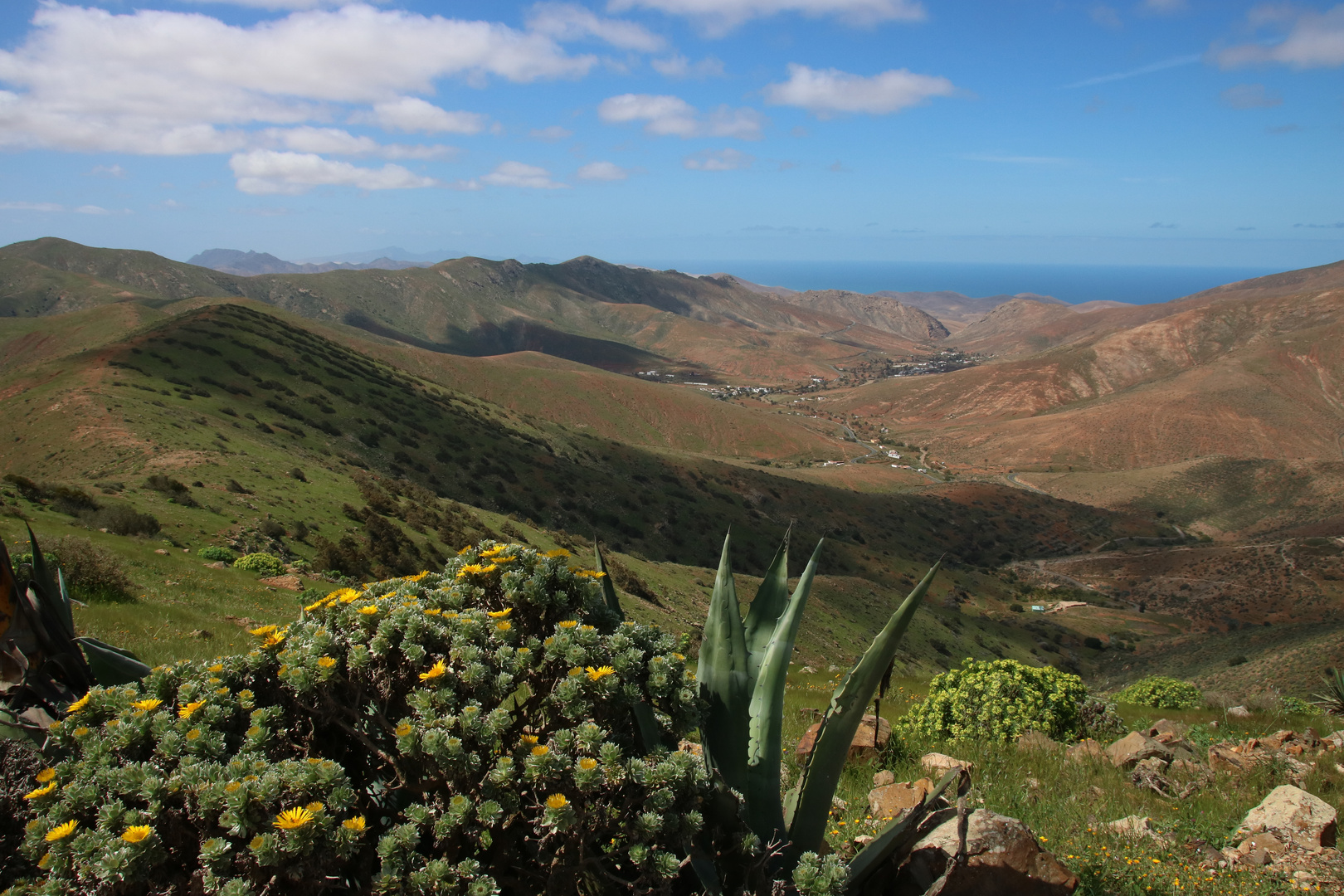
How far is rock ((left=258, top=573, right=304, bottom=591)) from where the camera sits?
13.6m

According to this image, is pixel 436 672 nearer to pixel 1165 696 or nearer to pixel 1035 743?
pixel 1035 743

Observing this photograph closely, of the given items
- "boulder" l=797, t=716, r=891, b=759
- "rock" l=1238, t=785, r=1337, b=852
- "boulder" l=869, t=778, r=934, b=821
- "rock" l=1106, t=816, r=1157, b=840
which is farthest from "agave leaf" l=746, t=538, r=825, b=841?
"rock" l=1238, t=785, r=1337, b=852

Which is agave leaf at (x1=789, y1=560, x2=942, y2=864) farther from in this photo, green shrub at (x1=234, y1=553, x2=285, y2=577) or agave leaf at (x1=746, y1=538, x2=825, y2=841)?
green shrub at (x1=234, y1=553, x2=285, y2=577)

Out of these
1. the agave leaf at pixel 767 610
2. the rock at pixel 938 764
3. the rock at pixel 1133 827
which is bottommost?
the rock at pixel 938 764

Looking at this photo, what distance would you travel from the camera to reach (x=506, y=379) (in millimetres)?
90250

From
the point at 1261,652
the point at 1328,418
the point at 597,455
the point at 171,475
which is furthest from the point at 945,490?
the point at 171,475

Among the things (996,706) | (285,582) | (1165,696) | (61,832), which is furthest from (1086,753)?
(285,582)

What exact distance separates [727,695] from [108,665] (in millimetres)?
2778

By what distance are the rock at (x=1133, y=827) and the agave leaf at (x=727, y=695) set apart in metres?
2.84

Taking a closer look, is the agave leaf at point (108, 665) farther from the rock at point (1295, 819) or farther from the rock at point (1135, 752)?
the rock at point (1135, 752)

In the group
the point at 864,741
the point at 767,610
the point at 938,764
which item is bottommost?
the point at 864,741

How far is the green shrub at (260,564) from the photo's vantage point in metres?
14.4

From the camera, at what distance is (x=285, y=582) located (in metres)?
13.8

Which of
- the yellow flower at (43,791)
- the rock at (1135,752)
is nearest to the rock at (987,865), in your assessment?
the yellow flower at (43,791)
